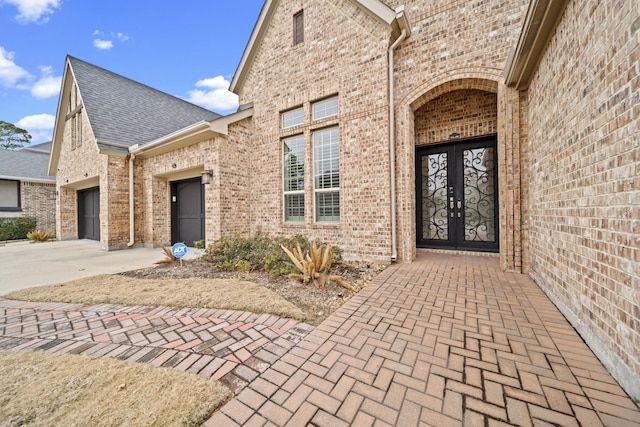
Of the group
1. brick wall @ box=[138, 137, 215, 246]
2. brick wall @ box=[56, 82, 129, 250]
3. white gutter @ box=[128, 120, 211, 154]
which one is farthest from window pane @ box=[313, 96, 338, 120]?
brick wall @ box=[56, 82, 129, 250]

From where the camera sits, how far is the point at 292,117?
6.20 metres

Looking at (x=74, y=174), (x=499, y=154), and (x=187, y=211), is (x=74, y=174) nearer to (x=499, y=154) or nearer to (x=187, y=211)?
(x=187, y=211)

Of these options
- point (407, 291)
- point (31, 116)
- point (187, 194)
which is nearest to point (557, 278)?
point (407, 291)

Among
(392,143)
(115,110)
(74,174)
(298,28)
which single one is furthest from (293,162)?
(74,174)

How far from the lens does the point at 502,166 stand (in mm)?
4043

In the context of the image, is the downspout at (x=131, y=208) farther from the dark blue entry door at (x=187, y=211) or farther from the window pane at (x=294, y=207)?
the window pane at (x=294, y=207)

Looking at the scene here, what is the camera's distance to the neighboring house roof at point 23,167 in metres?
12.3

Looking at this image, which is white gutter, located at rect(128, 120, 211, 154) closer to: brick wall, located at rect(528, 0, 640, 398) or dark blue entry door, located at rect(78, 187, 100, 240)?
dark blue entry door, located at rect(78, 187, 100, 240)

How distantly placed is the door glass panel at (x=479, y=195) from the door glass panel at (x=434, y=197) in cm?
42

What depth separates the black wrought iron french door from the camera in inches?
203

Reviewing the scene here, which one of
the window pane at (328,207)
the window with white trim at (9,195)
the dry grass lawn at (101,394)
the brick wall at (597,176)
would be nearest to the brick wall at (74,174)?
the window with white trim at (9,195)

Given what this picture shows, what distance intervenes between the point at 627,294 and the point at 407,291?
194cm

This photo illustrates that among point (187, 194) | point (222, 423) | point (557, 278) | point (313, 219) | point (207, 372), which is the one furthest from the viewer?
point (187, 194)

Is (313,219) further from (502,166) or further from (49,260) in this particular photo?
(49,260)
